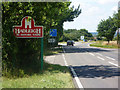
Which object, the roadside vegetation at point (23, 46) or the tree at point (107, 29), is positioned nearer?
the roadside vegetation at point (23, 46)

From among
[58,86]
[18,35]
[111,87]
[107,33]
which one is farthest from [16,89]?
[107,33]

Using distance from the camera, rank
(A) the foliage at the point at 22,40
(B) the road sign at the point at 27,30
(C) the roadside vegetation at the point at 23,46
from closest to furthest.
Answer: (C) the roadside vegetation at the point at 23,46 < (A) the foliage at the point at 22,40 < (B) the road sign at the point at 27,30

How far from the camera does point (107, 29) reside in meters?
80.9

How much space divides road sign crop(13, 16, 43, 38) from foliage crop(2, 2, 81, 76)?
0.29m

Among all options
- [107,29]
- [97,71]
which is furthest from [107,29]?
[97,71]

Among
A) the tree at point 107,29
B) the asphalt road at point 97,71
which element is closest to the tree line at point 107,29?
the tree at point 107,29

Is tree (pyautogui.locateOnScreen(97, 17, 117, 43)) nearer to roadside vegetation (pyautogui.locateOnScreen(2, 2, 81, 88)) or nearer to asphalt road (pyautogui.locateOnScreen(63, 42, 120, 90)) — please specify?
asphalt road (pyautogui.locateOnScreen(63, 42, 120, 90))

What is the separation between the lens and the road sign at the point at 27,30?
11.6 m

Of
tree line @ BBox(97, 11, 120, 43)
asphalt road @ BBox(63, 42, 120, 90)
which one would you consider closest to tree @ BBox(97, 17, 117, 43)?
A: tree line @ BBox(97, 11, 120, 43)

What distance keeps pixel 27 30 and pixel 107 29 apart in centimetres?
7216

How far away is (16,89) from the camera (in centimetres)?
725

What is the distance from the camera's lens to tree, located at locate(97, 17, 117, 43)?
75.9 meters

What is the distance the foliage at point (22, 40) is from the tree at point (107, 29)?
62957mm

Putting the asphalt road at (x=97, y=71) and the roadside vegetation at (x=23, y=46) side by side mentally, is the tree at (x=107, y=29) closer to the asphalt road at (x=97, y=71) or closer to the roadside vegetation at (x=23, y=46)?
the asphalt road at (x=97, y=71)
